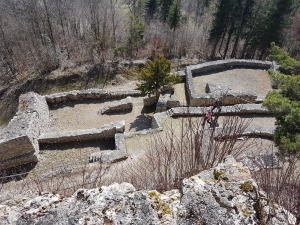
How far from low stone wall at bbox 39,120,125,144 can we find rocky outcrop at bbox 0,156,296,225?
30.3 ft

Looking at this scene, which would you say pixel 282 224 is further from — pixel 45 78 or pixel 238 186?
pixel 45 78

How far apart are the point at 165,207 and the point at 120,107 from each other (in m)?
12.8

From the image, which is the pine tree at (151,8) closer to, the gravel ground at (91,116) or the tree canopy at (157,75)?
the gravel ground at (91,116)

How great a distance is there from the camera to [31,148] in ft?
36.5

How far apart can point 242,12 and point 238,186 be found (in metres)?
26.3

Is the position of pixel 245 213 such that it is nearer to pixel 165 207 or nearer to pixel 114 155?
pixel 165 207

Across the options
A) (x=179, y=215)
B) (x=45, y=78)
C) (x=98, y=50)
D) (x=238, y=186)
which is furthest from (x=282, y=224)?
(x=98, y=50)

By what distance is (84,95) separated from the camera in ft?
53.9

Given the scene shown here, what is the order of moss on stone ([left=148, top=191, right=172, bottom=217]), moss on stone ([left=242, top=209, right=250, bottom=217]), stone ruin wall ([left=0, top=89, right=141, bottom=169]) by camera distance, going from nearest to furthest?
moss on stone ([left=242, top=209, right=250, bottom=217]), moss on stone ([left=148, top=191, right=172, bottom=217]), stone ruin wall ([left=0, top=89, right=141, bottom=169])

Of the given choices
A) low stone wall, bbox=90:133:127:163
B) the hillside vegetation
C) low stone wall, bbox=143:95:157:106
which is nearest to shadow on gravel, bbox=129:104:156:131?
low stone wall, bbox=143:95:157:106

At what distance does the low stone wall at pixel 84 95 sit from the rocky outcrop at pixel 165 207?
44.8 feet

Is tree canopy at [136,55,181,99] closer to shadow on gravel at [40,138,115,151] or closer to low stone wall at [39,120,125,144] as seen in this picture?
low stone wall at [39,120,125,144]

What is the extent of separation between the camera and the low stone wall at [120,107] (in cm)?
1525

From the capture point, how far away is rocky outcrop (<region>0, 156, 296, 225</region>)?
9.01 feet
